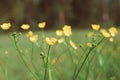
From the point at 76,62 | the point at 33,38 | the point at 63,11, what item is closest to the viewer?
the point at 33,38

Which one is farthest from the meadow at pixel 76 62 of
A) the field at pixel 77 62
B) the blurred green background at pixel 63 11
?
the blurred green background at pixel 63 11

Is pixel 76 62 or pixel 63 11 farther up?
pixel 76 62

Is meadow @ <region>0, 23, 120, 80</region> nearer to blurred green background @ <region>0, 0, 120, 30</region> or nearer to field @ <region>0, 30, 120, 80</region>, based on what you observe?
field @ <region>0, 30, 120, 80</region>

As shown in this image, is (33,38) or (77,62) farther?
(77,62)

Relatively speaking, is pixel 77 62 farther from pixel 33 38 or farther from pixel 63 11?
pixel 63 11

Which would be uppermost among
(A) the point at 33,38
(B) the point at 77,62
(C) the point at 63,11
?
(A) the point at 33,38

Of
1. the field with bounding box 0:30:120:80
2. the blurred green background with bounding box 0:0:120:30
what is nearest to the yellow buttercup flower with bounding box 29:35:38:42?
the field with bounding box 0:30:120:80

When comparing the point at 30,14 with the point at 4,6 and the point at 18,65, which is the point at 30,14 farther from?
the point at 18,65

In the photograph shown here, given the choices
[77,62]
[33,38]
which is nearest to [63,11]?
[77,62]

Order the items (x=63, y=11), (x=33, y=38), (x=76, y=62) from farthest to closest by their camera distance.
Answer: (x=63, y=11), (x=76, y=62), (x=33, y=38)

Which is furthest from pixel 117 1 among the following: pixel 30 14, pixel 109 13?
pixel 30 14
